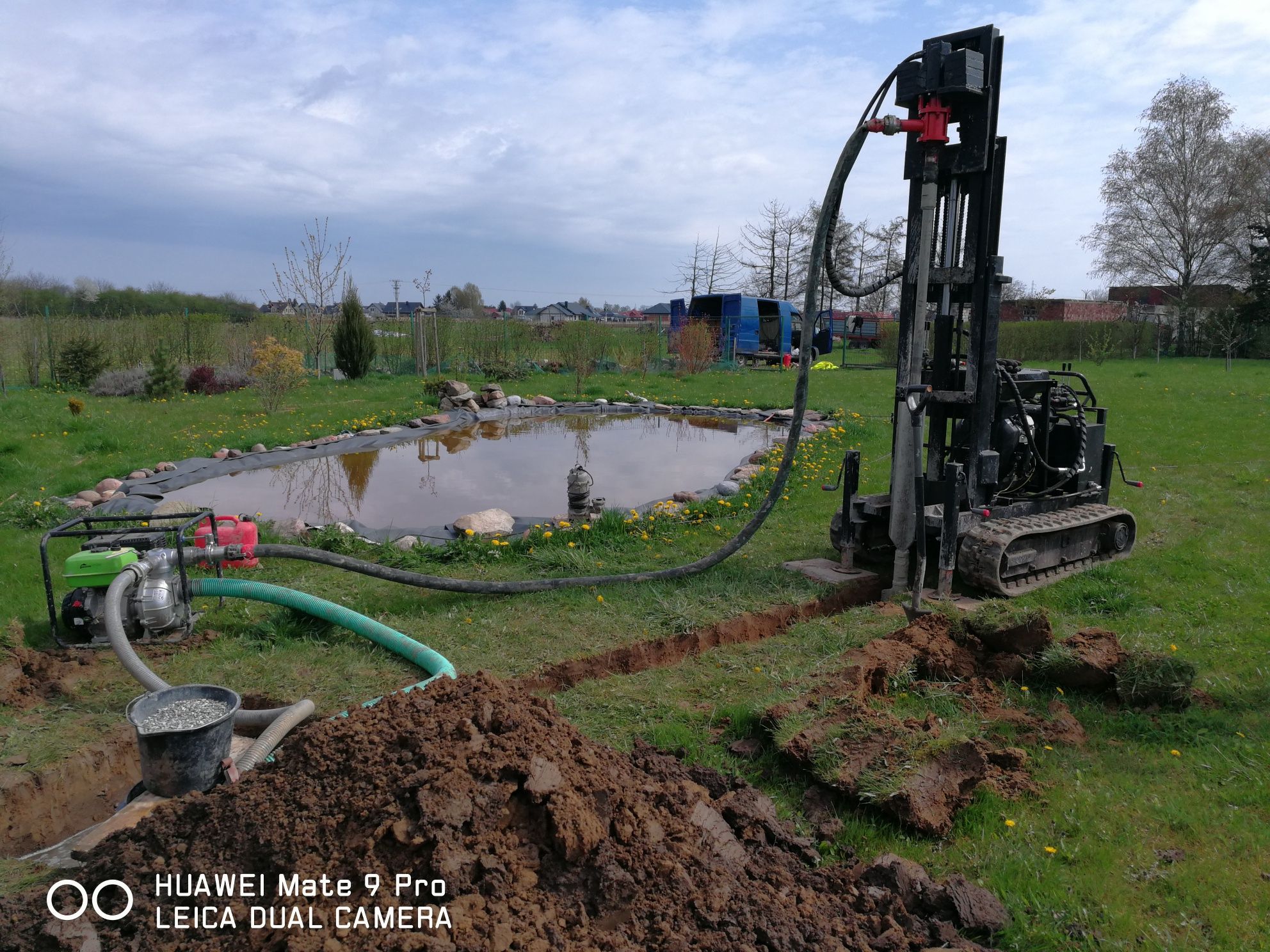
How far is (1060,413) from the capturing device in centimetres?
642

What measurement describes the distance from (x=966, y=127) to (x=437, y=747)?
4897 mm

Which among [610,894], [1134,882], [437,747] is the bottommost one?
[1134,882]

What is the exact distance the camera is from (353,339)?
773 inches

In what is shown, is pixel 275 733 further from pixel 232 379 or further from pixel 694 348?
pixel 694 348

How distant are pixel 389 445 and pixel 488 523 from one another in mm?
5850

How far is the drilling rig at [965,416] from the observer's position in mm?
5035

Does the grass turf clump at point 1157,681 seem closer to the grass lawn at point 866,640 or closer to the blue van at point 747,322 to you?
the grass lawn at point 866,640

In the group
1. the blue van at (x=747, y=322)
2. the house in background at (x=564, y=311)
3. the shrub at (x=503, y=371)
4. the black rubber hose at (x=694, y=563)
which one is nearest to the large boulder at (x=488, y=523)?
the black rubber hose at (x=694, y=563)

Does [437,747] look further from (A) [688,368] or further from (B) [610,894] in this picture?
(A) [688,368]

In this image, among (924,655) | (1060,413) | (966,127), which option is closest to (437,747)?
(924,655)

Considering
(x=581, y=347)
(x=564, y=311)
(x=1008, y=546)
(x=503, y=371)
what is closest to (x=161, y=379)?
(x=503, y=371)

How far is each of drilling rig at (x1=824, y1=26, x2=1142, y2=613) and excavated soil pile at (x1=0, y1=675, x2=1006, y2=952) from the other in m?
2.84

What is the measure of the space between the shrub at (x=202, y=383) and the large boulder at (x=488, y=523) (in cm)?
1238

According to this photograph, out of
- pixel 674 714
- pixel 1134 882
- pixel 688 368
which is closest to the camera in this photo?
pixel 1134 882
